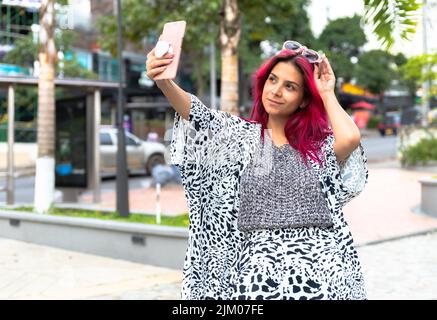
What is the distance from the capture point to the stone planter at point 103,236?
24.9 ft

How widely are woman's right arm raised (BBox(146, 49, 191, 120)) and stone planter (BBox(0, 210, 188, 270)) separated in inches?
192

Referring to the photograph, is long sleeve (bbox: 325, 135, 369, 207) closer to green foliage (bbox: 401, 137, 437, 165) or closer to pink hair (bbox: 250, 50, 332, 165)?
pink hair (bbox: 250, 50, 332, 165)

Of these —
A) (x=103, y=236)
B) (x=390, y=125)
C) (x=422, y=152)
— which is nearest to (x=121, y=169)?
(x=103, y=236)

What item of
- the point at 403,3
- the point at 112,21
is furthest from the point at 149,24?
the point at 403,3

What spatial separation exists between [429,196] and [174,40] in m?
10.7

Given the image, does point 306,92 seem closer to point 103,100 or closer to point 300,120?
point 300,120

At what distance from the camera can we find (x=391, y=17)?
435cm

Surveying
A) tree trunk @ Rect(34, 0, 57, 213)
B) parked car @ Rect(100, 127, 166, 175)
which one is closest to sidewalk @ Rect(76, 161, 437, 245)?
tree trunk @ Rect(34, 0, 57, 213)

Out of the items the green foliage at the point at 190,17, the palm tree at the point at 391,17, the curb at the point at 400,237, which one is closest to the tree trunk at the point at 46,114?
the green foliage at the point at 190,17

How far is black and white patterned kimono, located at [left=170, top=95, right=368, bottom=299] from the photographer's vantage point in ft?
8.01

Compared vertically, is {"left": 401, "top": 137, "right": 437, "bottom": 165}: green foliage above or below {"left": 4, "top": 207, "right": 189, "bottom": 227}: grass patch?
above

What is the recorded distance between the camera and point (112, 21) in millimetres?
18406

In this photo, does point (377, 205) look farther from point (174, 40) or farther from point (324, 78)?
point (174, 40)

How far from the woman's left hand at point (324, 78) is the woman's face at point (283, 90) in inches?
2.4
